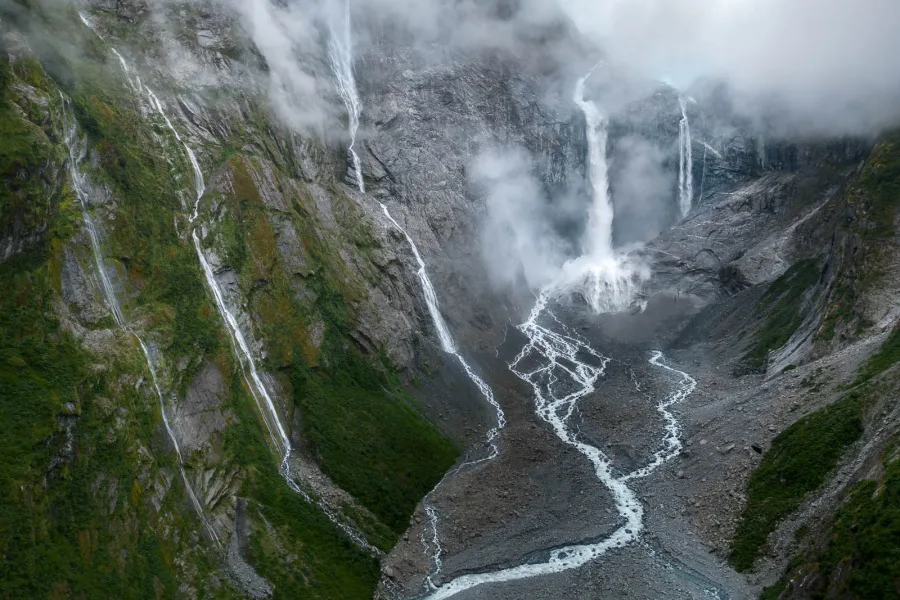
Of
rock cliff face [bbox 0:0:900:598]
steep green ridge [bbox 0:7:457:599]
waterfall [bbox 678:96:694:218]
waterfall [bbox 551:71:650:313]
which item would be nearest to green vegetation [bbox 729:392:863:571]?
rock cliff face [bbox 0:0:900:598]

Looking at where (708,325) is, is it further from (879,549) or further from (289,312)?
(879,549)

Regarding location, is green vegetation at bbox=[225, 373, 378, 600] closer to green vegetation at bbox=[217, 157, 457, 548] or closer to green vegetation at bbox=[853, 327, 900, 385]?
green vegetation at bbox=[217, 157, 457, 548]

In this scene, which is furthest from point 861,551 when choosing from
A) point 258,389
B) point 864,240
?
point 864,240

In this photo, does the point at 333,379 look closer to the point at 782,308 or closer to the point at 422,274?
the point at 422,274

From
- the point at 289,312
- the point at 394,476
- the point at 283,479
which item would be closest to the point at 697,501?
the point at 394,476

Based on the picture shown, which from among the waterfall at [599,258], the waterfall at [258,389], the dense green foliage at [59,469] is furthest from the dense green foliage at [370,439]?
the waterfall at [599,258]
